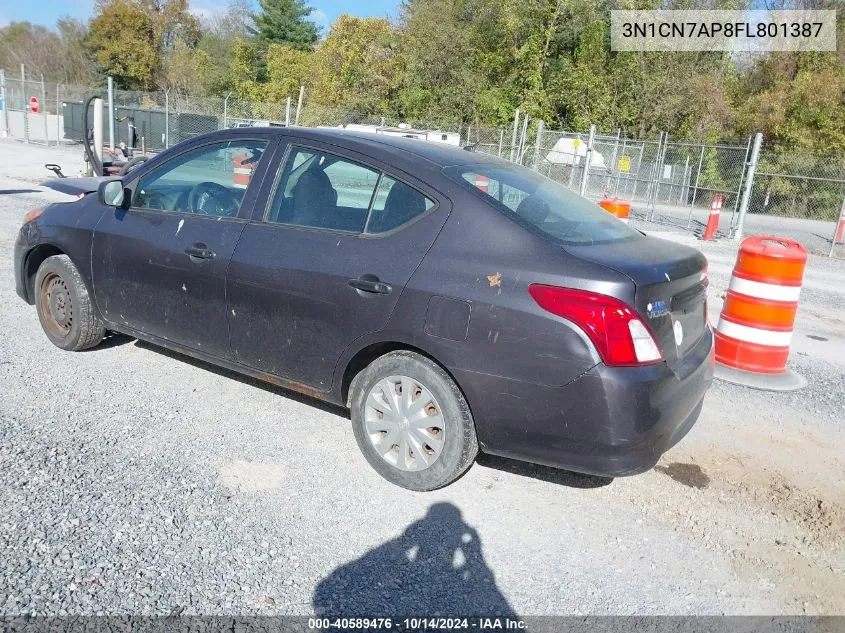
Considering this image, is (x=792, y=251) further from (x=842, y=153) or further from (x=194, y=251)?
(x=842, y=153)

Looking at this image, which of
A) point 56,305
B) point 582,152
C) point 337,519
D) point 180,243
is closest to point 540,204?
point 337,519

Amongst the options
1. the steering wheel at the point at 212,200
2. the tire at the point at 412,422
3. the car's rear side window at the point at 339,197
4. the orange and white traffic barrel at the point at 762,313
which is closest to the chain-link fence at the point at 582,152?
the orange and white traffic barrel at the point at 762,313

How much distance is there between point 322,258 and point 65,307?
95.7 inches

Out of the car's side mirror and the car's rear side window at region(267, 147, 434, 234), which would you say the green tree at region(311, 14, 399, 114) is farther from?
the car's rear side window at region(267, 147, 434, 234)

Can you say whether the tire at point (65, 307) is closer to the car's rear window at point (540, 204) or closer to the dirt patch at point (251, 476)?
the dirt patch at point (251, 476)

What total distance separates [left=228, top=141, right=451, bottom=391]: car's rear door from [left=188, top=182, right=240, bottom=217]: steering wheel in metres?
0.27

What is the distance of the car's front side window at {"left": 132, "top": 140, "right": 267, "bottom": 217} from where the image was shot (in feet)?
13.6

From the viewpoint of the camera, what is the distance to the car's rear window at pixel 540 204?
339 cm

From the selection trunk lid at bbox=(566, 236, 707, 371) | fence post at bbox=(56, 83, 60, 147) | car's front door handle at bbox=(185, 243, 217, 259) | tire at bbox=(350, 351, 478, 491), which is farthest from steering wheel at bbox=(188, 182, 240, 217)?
fence post at bbox=(56, 83, 60, 147)

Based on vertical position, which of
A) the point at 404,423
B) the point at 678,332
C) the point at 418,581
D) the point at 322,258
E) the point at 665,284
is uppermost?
the point at 665,284

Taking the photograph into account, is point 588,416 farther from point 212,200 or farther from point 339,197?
point 212,200

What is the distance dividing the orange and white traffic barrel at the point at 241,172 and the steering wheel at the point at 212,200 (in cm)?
8

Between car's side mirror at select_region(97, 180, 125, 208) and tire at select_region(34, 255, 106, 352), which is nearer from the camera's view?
car's side mirror at select_region(97, 180, 125, 208)

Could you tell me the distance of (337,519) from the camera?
3184mm
